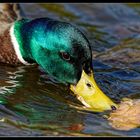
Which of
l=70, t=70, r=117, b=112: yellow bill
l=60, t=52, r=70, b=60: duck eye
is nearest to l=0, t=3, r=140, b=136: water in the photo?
l=70, t=70, r=117, b=112: yellow bill

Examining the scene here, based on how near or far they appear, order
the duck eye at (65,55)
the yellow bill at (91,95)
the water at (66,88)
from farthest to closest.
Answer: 1. the duck eye at (65,55)
2. the yellow bill at (91,95)
3. the water at (66,88)

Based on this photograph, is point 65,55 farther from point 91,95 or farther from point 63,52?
point 91,95

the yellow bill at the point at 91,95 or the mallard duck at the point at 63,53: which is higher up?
the mallard duck at the point at 63,53

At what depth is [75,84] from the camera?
5.81m

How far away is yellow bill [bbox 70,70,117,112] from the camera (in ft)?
18.2

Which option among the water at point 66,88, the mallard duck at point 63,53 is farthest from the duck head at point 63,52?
the water at point 66,88

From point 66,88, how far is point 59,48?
1.41ft

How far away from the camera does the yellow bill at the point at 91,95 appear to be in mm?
5559

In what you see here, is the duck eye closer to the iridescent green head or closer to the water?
the iridescent green head

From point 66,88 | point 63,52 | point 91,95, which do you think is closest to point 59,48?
point 63,52

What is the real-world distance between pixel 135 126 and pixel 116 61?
2045 millimetres

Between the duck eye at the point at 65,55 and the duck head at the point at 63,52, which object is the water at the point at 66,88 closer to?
the duck head at the point at 63,52

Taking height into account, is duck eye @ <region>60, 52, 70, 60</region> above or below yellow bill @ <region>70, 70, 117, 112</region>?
above

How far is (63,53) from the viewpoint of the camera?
19.0ft
